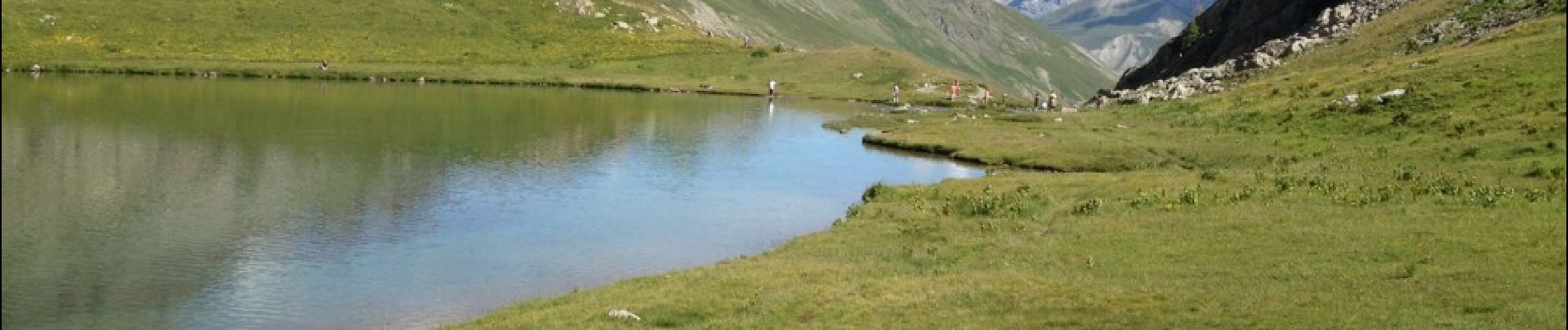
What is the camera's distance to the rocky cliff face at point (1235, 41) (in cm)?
11425

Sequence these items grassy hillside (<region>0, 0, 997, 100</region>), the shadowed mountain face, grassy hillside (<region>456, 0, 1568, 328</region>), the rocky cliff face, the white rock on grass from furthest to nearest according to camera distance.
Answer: grassy hillside (<region>0, 0, 997, 100</region>)
the shadowed mountain face
the rocky cliff face
the white rock on grass
grassy hillside (<region>456, 0, 1568, 328</region>)

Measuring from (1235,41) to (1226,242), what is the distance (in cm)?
12212

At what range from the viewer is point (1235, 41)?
151375 millimetres

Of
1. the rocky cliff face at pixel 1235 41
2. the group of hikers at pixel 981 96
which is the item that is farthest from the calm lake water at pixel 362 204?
the group of hikers at pixel 981 96

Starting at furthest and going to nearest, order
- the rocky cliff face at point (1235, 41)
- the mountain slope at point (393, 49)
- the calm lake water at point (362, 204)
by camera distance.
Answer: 1. the mountain slope at point (393, 49)
2. the rocky cliff face at point (1235, 41)
3. the calm lake water at point (362, 204)

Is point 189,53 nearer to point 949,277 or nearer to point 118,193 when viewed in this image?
point 118,193

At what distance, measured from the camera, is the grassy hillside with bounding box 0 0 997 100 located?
15412 cm

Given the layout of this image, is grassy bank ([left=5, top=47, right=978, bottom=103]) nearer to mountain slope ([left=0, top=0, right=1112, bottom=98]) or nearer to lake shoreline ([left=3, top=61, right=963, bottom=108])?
lake shoreline ([left=3, top=61, right=963, bottom=108])

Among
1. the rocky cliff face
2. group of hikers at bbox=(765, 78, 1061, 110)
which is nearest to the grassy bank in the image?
group of hikers at bbox=(765, 78, 1061, 110)

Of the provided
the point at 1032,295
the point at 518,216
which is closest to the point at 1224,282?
the point at 1032,295

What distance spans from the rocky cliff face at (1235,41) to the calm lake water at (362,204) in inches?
1230

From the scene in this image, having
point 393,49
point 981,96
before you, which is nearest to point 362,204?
point 981,96

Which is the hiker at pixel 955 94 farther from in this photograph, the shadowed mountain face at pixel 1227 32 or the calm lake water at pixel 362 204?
the calm lake water at pixel 362 204

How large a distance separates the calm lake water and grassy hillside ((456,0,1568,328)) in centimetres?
→ 499
